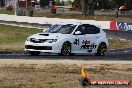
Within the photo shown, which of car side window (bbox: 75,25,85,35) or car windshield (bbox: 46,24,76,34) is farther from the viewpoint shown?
car side window (bbox: 75,25,85,35)

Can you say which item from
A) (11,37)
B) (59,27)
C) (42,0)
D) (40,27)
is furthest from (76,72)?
(42,0)

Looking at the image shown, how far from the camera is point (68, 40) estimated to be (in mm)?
21109

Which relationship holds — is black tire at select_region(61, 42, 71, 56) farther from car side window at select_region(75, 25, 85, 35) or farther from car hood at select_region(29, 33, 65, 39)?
car side window at select_region(75, 25, 85, 35)

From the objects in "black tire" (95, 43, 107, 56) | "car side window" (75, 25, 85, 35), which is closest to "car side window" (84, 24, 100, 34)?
"car side window" (75, 25, 85, 35)

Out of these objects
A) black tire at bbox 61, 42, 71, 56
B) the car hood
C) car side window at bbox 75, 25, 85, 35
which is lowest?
black tire at bbox 61, 42, 71, 56

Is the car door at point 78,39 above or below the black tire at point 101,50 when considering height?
above

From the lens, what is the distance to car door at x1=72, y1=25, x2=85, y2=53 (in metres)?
21.5

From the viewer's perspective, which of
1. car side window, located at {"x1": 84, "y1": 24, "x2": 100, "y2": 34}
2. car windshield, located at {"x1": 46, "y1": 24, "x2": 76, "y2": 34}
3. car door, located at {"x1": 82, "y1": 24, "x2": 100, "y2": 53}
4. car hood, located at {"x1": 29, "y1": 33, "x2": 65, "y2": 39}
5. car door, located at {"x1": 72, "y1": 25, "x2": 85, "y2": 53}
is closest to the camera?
car hood, located at {"x1": 29, "y1": 33, "x2": 65, "y2": 39}

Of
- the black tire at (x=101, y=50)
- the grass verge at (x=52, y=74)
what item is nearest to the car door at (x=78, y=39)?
the black tire at (x=101, y=50)

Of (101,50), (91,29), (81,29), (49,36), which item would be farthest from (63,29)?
(101,50)

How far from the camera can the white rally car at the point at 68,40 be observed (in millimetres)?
20656

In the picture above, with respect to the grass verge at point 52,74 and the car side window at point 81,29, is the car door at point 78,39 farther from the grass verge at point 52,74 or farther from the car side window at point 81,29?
the grass verge at point 52,74

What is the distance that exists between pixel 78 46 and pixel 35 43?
6.71 ft

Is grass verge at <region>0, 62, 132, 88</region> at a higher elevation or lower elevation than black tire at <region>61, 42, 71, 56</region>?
higher
